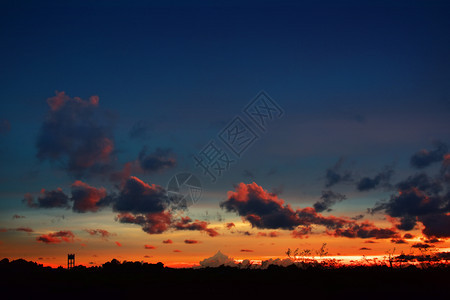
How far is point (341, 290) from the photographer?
47969mm

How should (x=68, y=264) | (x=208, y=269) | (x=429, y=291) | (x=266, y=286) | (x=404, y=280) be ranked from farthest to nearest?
(x=208, y=269) < (x=68, y=264) < (x=266, y=286) < (x=404, y=280) < (x=429, y=291)

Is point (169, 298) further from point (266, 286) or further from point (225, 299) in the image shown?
point (266, 286)

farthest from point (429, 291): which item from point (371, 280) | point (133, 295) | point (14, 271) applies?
point (14, 271)

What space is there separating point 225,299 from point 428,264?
80.6 feet

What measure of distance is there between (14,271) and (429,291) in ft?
582

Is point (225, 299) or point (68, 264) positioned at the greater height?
point (68, 264)

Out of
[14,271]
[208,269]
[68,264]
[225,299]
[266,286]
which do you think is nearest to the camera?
[225,299]

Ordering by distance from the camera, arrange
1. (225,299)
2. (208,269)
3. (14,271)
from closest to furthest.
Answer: (225,299)
(208,269)
(14,271)

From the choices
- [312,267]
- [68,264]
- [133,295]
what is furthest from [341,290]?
[68,264]

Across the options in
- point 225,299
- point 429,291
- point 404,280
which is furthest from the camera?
point 225,299

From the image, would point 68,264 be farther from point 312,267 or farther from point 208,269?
point 312,267

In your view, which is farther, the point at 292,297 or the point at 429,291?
the point at 292,297

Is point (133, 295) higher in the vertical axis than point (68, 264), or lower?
lower

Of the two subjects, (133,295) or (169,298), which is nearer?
(169,298)
